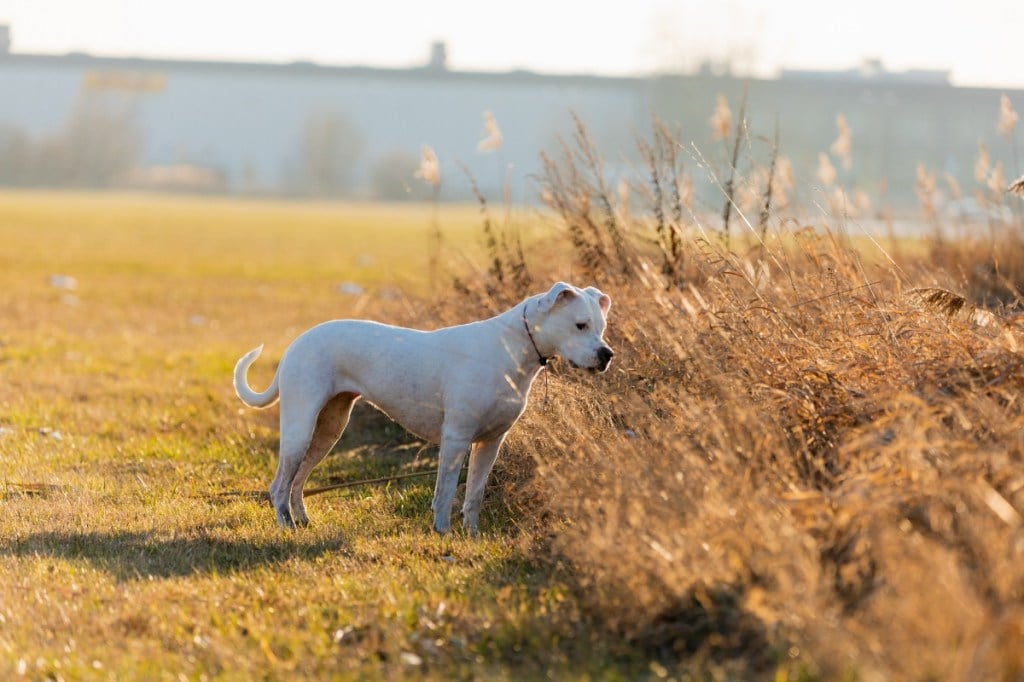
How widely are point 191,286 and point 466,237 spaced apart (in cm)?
1641

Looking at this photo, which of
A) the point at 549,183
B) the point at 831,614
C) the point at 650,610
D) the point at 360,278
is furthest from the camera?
the point at 360,278

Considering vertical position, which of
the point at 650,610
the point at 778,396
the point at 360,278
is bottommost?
the point at 360,278

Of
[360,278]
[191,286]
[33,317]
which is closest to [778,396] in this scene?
[33,317]

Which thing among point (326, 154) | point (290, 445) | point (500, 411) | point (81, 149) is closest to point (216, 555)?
point (290, 445)

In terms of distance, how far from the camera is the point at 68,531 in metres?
6.45

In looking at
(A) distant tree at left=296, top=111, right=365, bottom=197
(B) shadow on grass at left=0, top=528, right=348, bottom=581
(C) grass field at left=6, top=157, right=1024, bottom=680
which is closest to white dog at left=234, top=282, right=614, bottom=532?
(C) grass field at left=6, top=157, right=1024, bottom=680

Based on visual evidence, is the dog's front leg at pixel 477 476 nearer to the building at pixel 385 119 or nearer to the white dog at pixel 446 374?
the white dog at pixel 446 374

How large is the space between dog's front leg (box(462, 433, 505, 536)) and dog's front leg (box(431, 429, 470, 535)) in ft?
0.44

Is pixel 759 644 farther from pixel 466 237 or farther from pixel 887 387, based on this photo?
pixel 466 237

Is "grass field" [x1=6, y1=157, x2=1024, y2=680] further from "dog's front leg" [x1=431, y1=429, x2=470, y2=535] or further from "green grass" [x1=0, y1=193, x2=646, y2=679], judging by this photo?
"dog's front leg" [x1=431, y1=429, x2=470, y2=535]

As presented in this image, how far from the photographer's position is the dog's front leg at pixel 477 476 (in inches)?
260

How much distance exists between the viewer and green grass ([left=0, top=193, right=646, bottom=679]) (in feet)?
15.1

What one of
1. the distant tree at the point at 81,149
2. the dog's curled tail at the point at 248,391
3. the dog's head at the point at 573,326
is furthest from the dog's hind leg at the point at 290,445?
the distant tree at the point at 81,149

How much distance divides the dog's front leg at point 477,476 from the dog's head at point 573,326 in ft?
1.97
